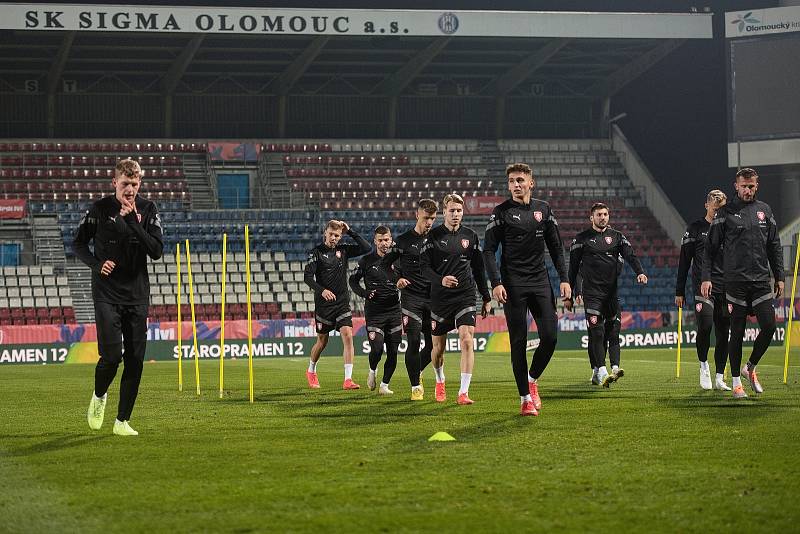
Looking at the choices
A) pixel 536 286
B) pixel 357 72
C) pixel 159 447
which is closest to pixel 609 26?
pixel 357 72

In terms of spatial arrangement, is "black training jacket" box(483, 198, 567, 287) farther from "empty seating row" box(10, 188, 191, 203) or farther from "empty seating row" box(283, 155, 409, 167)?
"empty seating row" box(283, 155, 409, 167)

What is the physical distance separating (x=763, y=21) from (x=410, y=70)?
46.4 ft

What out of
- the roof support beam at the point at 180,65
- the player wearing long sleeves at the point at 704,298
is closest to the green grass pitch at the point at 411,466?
the player wearing long sleeves at the point at 704,298

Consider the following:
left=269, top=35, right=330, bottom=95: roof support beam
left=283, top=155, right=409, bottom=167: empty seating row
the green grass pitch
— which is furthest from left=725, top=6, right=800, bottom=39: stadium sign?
the green grass pitch

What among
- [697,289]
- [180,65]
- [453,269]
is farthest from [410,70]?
[453,269]

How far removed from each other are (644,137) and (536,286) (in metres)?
36.4

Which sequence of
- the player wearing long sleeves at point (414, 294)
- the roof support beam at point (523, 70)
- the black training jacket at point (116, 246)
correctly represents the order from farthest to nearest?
1. the roof support beam at point (523, 70)
2. the player wearing long sleeves at point (414, 294)
3. the black training jacket at point (116, 246)

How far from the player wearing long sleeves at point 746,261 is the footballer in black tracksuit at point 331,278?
5477 mm

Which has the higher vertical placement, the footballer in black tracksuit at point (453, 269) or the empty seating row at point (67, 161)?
the empty seating row at point (67, 161)

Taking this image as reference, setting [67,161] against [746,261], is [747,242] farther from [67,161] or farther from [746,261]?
[67,161]

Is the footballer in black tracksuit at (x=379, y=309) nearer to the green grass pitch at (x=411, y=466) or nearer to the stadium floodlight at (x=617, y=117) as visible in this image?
the green grass pitch at (x=411, y=466)

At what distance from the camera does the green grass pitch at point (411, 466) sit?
6.22m

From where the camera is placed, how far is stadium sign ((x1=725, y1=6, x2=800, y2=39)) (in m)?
36.3

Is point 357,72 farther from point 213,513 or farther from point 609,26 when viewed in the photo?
point 213,513
